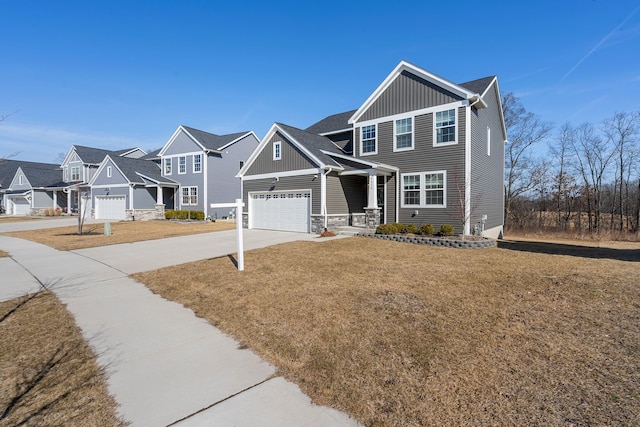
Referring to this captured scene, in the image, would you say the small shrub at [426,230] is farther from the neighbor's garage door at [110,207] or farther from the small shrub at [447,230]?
the neighbor's garage door at [110,207]

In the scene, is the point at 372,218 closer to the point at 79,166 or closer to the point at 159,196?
the point at 159,196

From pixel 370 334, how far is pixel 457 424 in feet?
5.37

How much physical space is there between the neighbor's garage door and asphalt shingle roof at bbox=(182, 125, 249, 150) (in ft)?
28.6

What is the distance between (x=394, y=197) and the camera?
50.1 ft

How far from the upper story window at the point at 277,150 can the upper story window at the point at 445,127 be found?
27.0 ft

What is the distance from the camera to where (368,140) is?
16.5 metres

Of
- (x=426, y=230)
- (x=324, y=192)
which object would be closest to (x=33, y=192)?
(x=324, y=192)

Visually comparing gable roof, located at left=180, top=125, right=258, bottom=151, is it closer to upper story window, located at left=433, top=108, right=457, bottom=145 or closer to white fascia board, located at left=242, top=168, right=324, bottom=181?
white fascia board, located at left=242, top=168, right=324, bottom=181

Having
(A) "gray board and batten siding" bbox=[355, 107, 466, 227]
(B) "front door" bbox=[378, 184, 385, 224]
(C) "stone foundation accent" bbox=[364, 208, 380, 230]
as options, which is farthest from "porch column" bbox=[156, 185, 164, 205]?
(C) "stone foundation accent" bbox=[364, 208, 380, 230]

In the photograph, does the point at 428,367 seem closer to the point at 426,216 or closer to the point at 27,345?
the point at 27,345

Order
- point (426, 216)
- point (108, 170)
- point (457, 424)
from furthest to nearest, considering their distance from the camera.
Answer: point (108, 170), point (426, 216), point (457, 424)

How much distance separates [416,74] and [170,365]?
50.5ft

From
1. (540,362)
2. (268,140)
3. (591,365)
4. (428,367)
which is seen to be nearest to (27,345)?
(428,367)

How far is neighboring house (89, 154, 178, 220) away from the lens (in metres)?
26.6
